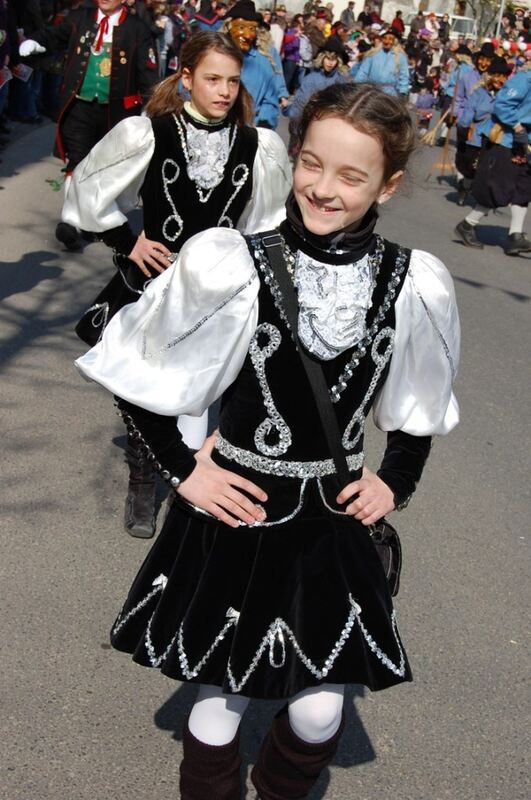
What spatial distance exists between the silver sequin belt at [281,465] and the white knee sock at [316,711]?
43 centimetres

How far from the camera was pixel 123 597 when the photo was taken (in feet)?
12.8

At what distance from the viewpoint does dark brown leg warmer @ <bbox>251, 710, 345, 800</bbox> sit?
2.42 meters

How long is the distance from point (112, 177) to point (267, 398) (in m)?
2.18

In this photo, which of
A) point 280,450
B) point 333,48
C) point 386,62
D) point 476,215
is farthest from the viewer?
point 386,62

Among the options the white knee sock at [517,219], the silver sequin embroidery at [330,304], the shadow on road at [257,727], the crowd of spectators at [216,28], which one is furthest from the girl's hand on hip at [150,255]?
the white knee sock at [517,219]

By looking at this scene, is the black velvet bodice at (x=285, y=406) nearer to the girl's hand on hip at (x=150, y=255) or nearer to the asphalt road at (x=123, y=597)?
the asphalt road at (x=123, y=597)

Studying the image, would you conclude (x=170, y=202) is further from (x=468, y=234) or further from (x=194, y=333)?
(x=468, y=234)

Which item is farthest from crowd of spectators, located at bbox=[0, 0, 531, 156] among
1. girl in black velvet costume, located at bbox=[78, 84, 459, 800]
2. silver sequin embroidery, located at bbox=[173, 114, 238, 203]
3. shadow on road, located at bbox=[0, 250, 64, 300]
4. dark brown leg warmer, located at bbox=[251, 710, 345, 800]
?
shadow on road, located at bbox=[0, 250, 64, 300]

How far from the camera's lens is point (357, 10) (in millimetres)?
49500

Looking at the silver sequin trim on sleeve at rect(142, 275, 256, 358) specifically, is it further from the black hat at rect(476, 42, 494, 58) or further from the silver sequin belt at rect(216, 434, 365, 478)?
the black hat at rect(476, 42, 494, 58)

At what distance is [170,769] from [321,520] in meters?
1.04

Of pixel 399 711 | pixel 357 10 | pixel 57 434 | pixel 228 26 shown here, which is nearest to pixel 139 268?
pixel 57 434

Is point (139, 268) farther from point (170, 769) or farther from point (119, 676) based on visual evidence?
point (170, 769)

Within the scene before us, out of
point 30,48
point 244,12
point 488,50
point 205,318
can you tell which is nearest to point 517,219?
point 488,50
